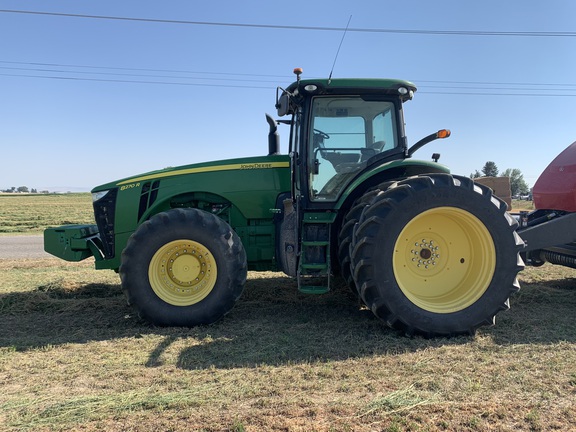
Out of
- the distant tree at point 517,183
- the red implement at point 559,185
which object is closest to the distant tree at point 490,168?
the distant tree at point 517,183

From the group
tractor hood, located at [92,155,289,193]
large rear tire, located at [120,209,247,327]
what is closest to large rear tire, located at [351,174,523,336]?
large rear tire, located at [120,209,247,327]

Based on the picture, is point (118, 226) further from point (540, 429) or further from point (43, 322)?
point (540, 429)

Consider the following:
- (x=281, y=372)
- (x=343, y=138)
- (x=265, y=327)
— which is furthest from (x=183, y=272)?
(x=343, y=138)

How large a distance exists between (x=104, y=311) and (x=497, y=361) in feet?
13.4

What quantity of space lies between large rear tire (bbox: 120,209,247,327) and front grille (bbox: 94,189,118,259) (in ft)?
2.96

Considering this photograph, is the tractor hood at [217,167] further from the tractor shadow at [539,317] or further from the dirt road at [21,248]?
the dirt road at [21,248]

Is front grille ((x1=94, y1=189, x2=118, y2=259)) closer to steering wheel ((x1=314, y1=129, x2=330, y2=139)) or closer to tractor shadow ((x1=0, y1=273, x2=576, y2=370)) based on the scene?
tractor shadow ((x1=0, y1=273, x2=576, y2=370))

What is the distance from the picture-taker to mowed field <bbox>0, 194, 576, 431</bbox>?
2500mm

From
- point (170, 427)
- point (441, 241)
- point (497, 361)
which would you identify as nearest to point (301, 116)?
point (441, 241)

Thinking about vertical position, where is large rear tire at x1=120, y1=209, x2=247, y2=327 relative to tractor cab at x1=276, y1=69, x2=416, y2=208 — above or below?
below

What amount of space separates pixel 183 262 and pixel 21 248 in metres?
8.98

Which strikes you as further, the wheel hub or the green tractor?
the wheel hub

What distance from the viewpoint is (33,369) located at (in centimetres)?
328

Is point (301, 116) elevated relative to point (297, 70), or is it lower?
lower
